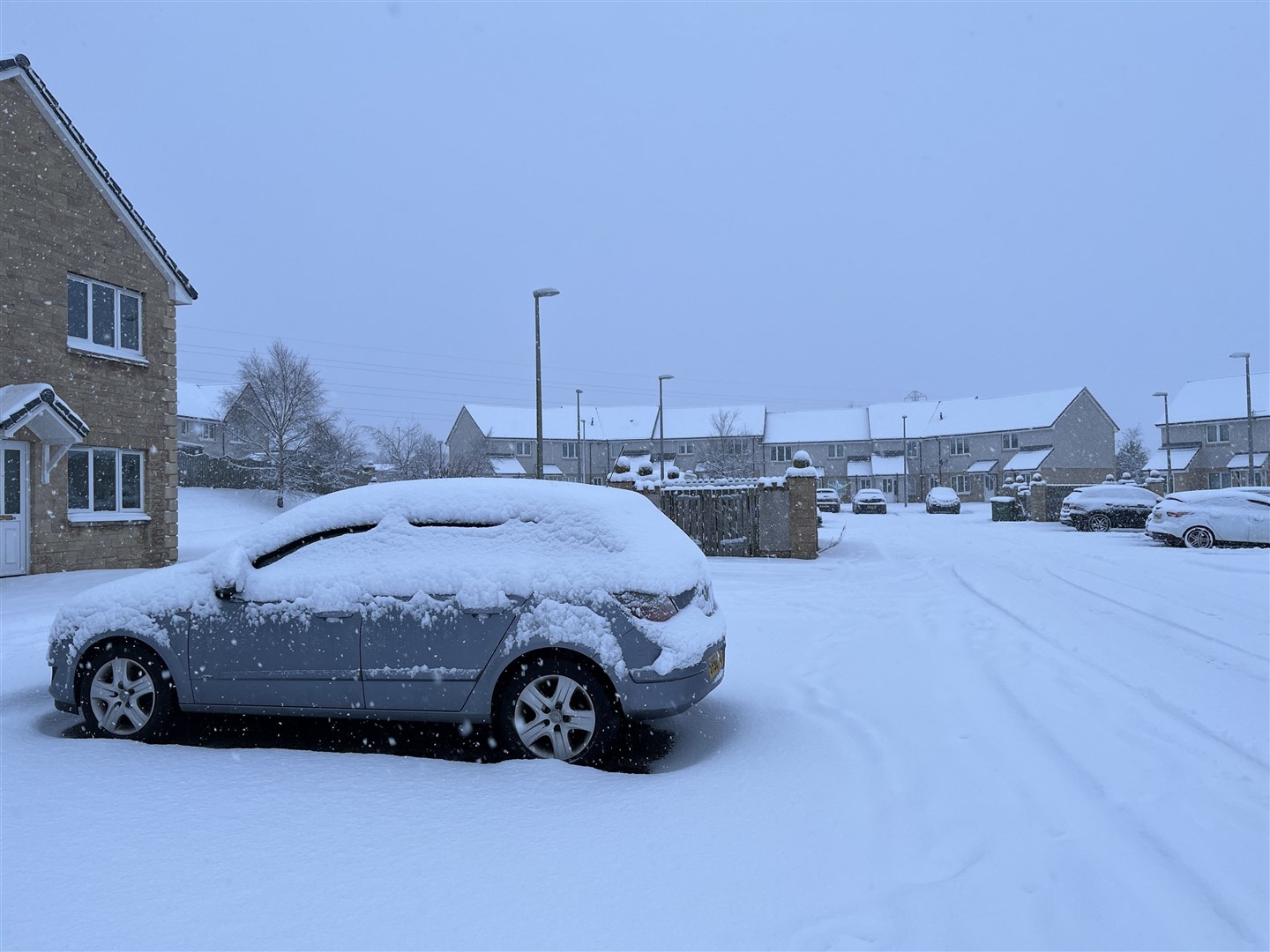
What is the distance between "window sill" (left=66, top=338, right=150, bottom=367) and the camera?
15.0 metres

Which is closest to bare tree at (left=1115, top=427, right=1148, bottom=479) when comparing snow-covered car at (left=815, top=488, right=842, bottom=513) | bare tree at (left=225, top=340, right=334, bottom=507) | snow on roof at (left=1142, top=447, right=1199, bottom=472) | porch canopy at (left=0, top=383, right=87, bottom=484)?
snow on roof at (left=1142, top=447, right=1199, bottom=472)

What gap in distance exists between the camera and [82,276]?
1531cm

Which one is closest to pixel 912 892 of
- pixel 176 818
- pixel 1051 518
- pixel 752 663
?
pixel 176 818

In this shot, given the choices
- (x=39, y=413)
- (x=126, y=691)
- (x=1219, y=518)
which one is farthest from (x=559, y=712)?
(x=1219, y=518)

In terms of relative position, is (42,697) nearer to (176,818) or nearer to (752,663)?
(176,818)

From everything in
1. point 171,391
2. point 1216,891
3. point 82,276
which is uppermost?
point 82,276

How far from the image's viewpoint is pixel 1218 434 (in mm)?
60094

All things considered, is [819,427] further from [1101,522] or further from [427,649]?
[427,649]

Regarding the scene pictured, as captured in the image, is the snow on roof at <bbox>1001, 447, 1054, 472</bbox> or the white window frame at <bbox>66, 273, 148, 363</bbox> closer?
the white window frame at <bbox>66, 273, 148, 363</bbox>

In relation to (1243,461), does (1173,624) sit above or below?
below

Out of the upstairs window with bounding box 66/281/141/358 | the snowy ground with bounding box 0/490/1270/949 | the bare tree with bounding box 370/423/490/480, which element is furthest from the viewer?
the bare tree with bounding box 370/423/490/480

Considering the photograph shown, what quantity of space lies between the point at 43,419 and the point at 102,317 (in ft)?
9.96

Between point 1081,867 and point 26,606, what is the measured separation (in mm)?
12734

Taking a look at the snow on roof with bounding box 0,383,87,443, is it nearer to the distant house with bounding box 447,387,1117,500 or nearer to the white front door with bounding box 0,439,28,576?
the white front door with bounding box 0,439,28,576
